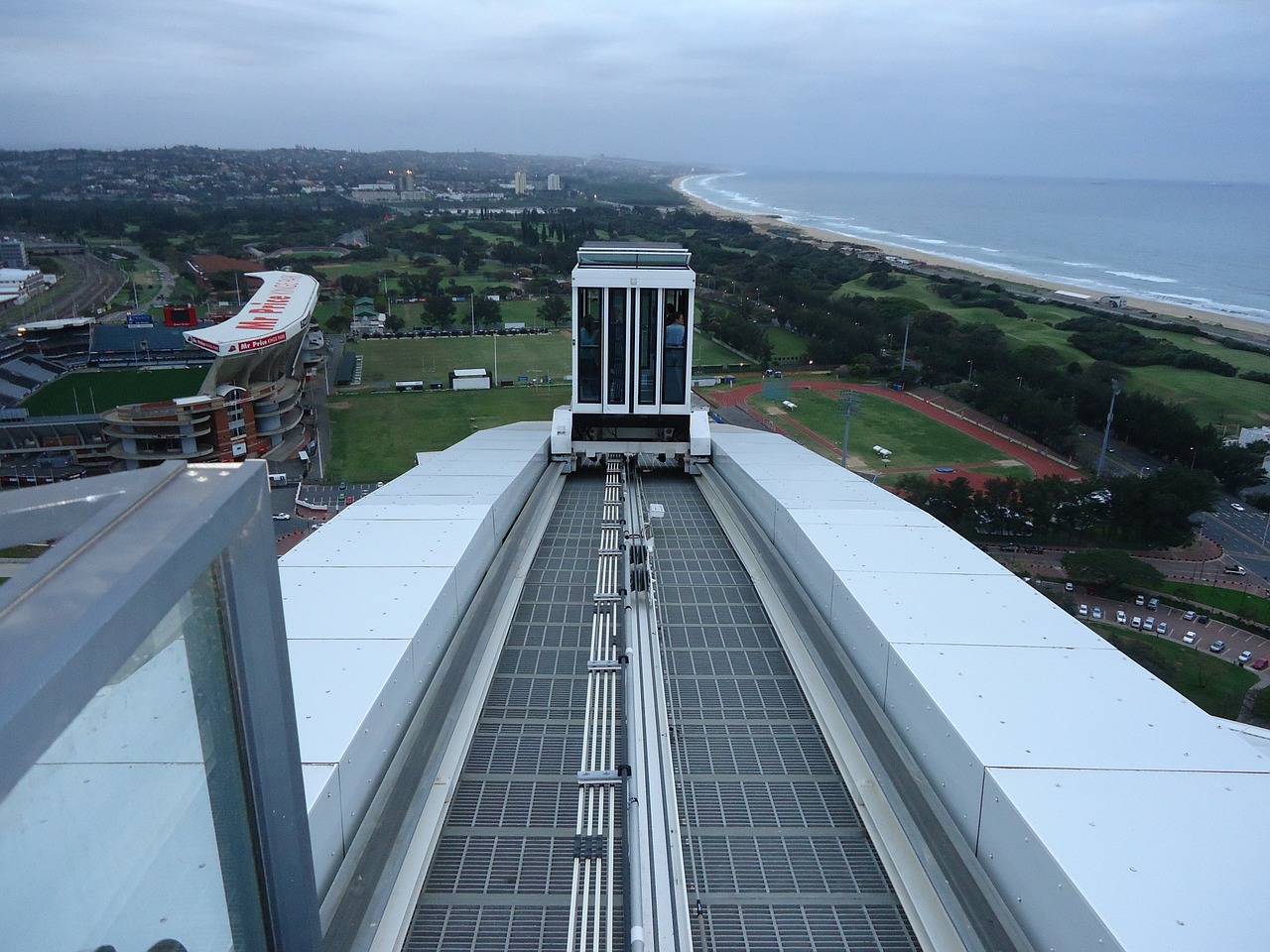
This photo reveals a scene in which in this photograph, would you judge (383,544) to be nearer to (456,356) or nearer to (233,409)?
(233,409)

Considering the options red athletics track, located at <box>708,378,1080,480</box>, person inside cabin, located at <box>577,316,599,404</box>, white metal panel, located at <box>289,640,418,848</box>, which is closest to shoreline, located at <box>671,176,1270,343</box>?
red athletics track, located at <box>708,378,1080,480</box>

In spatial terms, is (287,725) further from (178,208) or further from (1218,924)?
(178,208)

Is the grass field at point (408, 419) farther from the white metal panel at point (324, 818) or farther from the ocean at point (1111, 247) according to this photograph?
the ocean at point (1111, 247)

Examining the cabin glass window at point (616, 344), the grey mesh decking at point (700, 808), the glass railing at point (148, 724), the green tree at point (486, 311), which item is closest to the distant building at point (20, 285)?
the green tree at point (486, 311)

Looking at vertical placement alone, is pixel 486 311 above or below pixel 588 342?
below

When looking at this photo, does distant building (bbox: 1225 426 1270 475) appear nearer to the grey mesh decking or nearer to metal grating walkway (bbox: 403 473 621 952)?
the grey mesh decking

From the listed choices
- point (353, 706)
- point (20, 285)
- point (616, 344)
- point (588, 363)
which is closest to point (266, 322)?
point (588, 363)
